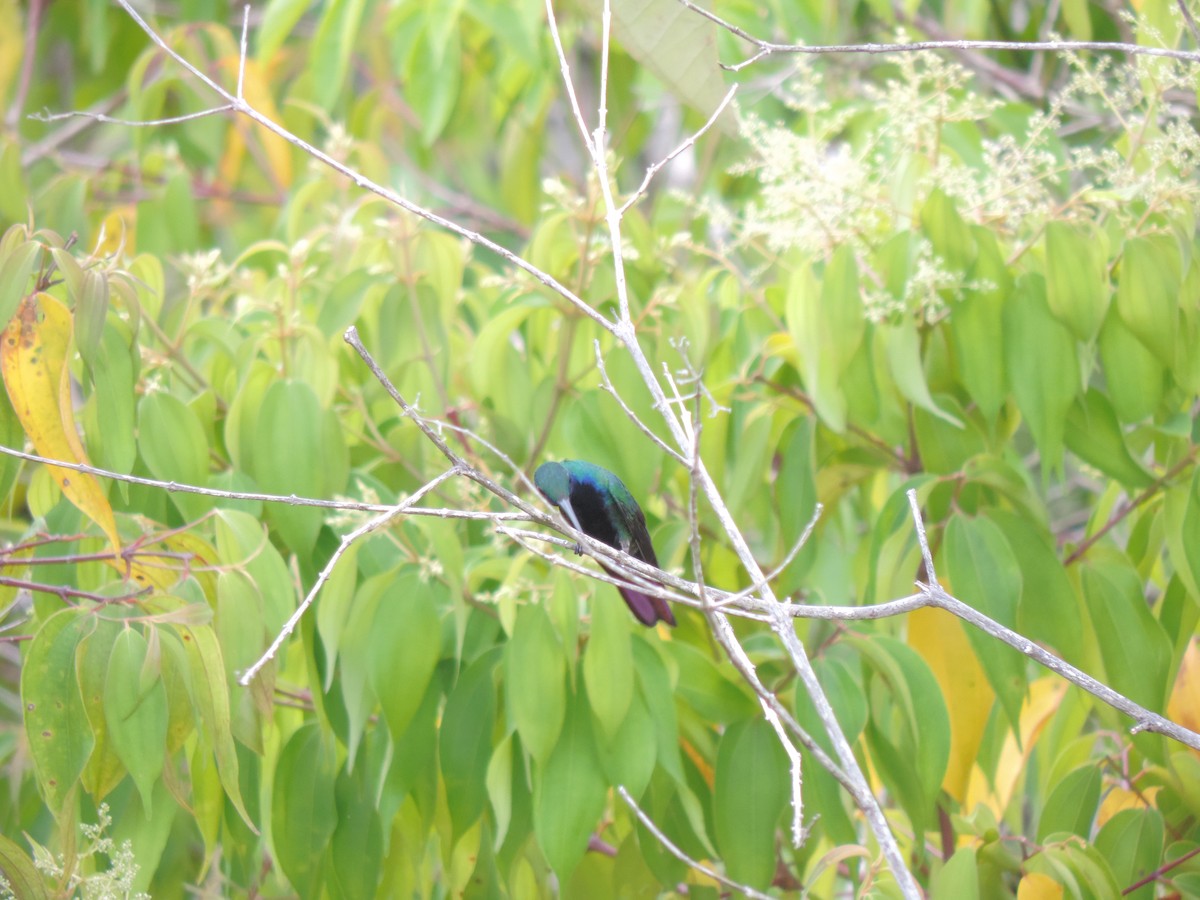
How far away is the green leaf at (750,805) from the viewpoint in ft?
5.60

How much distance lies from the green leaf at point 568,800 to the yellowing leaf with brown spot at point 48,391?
0.64 meters

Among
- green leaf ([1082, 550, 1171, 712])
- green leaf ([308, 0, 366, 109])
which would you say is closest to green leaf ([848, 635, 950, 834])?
green leaf ([1082, 550, 1171, 712])

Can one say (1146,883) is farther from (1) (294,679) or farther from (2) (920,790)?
(1) (294,679)

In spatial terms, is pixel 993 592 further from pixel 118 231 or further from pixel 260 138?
pixel 260 138

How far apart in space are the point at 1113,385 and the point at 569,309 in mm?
837

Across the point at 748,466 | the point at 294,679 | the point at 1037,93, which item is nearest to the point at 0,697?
the point at 294,679

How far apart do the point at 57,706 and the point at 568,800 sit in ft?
2.14

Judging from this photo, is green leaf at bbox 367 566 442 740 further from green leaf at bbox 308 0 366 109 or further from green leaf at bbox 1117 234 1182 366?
green leaf at bbox 308 0 366 109

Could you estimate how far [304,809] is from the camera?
1.75 metres

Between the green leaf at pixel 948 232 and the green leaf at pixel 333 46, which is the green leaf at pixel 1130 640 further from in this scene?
the green leaf at pixel 333 46

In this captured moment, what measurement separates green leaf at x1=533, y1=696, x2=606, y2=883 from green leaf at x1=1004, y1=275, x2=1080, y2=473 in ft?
2.57

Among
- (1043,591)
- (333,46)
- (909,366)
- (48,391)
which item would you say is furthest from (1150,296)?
(333,46)

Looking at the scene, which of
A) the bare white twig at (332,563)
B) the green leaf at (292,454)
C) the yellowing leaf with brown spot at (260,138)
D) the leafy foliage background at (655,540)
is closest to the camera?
the bare white twig at (332,563)

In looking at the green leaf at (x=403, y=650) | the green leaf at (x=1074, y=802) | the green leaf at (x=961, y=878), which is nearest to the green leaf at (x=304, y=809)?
the green leaf at (x=403, y=650)
